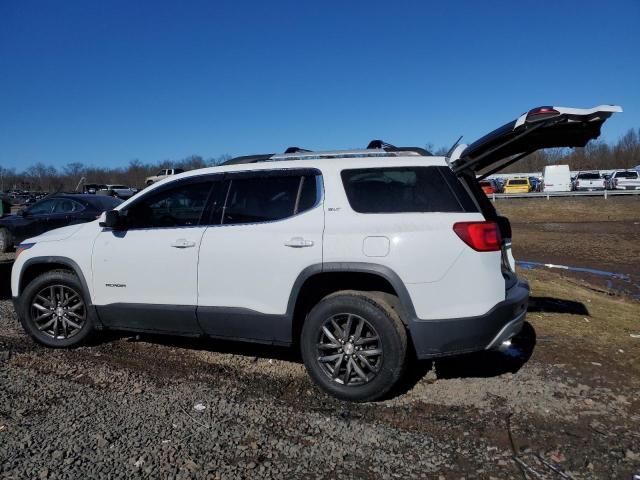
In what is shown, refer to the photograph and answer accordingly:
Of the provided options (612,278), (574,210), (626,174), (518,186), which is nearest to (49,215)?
(612,278)

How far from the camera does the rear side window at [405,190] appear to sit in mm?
3838

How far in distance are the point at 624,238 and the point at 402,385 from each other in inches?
720

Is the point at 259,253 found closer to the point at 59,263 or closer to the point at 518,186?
the point at 59,263

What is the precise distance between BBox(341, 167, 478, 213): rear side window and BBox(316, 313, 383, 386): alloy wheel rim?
2.89ft

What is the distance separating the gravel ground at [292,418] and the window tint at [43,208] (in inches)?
337

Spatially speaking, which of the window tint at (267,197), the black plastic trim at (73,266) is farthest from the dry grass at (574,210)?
the black plastic trim at (73,266)

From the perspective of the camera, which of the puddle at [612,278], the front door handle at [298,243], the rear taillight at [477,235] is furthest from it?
the puddle at [612,278]

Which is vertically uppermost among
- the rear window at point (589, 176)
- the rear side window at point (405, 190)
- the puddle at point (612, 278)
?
the rear side window at point (405, 190)

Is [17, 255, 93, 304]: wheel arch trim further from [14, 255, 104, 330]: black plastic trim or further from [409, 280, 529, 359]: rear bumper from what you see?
[409, 280, 529, 359]: rear bumper

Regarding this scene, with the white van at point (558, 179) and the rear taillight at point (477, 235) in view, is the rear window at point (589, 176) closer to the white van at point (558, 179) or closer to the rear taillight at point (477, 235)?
the white van at point (558, 179)

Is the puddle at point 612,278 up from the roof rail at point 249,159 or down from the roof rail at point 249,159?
down

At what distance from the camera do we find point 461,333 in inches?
145

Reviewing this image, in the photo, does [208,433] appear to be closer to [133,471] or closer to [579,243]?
[133,471]

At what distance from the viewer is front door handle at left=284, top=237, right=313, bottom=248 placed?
13.0ft
